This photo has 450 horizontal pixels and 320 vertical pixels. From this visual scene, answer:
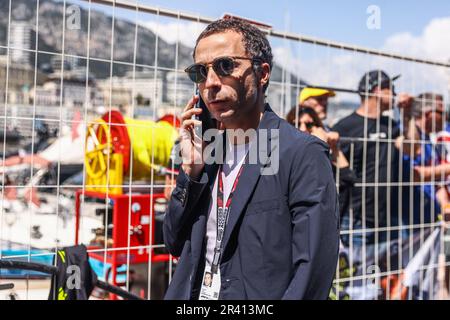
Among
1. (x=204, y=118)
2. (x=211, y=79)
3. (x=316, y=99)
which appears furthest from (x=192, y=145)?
(x=316, y=99)

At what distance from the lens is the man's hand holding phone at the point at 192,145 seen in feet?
6.56

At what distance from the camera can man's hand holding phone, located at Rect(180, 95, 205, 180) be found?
2.00 metres

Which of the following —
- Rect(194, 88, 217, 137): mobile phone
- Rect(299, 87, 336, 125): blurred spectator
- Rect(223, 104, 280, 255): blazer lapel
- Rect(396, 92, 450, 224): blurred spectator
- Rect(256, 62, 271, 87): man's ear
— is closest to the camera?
Rect(223, 104, 280, 255): blazer lapel

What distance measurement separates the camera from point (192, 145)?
2.02 m

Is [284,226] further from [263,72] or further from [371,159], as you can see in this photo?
[371,159]

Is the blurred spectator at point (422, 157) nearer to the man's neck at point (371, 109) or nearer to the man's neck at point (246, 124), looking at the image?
the man's neck at point (371, 109)

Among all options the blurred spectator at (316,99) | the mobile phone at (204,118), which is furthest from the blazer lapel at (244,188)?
the blurred spectator at (316,99)

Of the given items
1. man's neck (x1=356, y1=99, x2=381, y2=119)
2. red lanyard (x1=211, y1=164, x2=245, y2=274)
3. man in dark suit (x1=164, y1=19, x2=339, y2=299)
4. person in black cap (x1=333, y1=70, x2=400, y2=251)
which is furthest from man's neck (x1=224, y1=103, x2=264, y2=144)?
man's neck (x1=356, y1=99, x2=381, y2=119)

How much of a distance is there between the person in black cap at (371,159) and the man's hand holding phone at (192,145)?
2.31 meters

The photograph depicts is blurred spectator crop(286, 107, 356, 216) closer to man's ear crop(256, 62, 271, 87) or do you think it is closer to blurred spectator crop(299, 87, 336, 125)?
blurred spectator crop(299, 87, 336, 125)

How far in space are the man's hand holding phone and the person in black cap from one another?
2.31m

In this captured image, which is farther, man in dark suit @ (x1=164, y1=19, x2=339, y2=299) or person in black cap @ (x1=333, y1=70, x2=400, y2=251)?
person in black cap @ (x1=333, y1=70, x2=400, y2=251)

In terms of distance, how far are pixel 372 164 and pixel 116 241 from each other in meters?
2.12
